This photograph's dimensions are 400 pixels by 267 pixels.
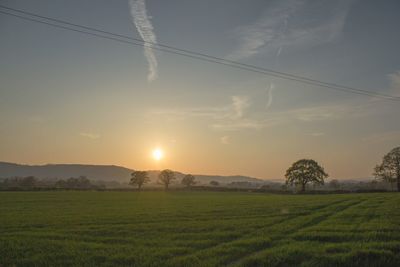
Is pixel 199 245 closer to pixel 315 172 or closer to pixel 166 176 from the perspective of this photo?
pixel 315 172

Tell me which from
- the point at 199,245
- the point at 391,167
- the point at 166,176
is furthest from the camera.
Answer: the point at 166,176

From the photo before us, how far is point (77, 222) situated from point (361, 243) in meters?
21.1

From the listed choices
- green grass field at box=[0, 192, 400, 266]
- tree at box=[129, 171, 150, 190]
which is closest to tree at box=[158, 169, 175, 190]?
tree at box=[129, 171, 150, 190]

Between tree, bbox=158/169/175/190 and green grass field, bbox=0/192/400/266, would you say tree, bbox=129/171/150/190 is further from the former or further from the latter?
green grass field, bbox=0/192/400/266

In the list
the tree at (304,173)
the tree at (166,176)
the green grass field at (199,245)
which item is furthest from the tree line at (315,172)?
the green grass field at (199,245)

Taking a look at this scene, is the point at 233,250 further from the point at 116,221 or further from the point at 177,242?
the point at 116,221

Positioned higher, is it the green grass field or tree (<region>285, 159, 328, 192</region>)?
tree (<region>285, 159, 328, 192</region>)

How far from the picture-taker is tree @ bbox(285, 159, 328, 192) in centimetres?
11831

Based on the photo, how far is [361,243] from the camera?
1831 centimetres

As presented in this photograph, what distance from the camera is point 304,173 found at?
389ft

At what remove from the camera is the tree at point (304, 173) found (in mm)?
118312

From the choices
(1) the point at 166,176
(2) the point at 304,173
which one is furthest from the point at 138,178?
(2) the point at 304,173

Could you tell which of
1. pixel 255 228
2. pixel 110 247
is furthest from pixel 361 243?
pixel 110 247

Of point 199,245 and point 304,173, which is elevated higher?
point 304,173
